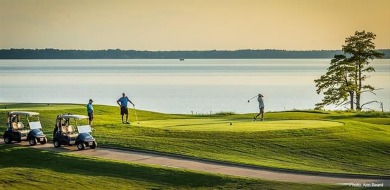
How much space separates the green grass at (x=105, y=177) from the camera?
2859cm

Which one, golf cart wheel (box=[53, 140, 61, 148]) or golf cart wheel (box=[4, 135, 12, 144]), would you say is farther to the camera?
golf cart wheel (box=[4, 135, 12, 144])

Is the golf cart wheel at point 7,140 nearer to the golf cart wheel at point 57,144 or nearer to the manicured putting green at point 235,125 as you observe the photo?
the golf cart wheel at point 57,144

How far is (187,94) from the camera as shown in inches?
6176

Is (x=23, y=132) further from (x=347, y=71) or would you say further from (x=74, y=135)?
(x=347, y=71)

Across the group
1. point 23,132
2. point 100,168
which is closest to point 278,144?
point 100,168

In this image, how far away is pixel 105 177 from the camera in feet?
98.9

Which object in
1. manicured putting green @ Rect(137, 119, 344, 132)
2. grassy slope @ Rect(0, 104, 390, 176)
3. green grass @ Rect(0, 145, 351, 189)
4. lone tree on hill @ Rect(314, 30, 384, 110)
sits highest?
lone tree on hill @ Rect(314, 30, 384, 110)

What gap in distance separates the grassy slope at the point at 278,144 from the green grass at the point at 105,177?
4.04m

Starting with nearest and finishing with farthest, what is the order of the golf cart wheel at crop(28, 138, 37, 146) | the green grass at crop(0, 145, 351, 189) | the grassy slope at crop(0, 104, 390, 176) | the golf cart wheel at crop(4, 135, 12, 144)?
the green grass at crop(0, 145, 351, 189) → the grassy slope at crop(0, 104, 390, 176) → the golf cart wheel at crop(28, 138, 37, 146) → the golf cart wheel at crop(4, 135, 12, 144)

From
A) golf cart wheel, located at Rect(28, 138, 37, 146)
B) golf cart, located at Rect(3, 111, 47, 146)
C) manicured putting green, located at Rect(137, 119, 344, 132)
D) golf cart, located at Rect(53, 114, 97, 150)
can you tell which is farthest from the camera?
manicured putting green, located at Rect(137, 119, 344, 132)

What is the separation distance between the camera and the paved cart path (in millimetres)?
29875

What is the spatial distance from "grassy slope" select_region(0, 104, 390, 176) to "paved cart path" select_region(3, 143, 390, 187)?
1122mm

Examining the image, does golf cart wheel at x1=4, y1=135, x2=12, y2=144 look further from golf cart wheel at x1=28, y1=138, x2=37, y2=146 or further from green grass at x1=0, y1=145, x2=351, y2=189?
green grass at x1=0, y1=145, x2=351, y2=189

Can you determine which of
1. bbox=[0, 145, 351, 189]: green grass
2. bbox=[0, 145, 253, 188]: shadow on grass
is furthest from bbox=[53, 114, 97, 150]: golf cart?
bbox=[0, 145, 351, 189]: green grass
